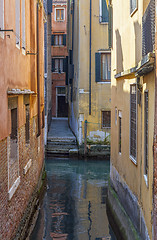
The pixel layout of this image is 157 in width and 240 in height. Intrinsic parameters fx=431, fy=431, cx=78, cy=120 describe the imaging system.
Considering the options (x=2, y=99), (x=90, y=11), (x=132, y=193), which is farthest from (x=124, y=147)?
(x=90, y=11)

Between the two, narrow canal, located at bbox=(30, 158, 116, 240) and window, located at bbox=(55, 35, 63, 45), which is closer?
narrow canal, located at bbox=(30, 158, 116, 240)

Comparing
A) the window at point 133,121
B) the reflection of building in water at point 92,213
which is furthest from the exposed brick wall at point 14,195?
the window at point 133,121

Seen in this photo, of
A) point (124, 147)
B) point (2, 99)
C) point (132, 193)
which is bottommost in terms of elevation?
point (132, 193)

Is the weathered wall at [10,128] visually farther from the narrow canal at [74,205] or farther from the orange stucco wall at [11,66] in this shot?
the narrow canal at [74,205]

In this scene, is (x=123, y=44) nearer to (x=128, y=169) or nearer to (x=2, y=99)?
(x=128, y=169)

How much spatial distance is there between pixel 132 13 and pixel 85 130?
40.2 feet

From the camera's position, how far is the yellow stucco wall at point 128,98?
650 cm

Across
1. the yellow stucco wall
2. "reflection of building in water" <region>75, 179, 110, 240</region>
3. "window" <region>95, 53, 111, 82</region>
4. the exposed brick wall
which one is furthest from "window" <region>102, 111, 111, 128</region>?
the exposed brick wall

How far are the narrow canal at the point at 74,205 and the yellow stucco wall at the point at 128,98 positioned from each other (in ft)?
4.25

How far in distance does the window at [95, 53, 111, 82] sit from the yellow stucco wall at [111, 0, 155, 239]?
809 centimetres

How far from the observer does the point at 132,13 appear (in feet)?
27.9

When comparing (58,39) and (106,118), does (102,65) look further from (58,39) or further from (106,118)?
(58,39)

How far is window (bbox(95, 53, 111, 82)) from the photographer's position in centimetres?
2008

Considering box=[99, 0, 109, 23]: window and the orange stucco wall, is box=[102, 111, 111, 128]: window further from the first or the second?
the orange stucco wall
